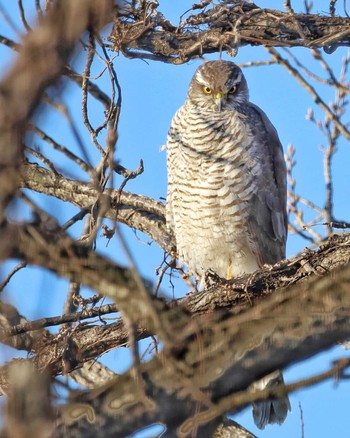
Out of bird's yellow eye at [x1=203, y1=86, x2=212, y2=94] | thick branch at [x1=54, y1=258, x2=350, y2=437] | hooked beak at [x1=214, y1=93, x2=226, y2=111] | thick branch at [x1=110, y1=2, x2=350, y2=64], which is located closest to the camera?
thick branch at [x1=54, y1=258, x2=350, y2=437]

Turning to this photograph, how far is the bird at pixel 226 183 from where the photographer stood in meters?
6.47

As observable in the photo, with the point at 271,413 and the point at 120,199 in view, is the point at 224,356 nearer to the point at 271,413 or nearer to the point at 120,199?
the point at 271,413

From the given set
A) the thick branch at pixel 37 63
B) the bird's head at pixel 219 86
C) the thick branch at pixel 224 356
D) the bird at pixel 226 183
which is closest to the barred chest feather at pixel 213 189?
the bird at pixel 226 183

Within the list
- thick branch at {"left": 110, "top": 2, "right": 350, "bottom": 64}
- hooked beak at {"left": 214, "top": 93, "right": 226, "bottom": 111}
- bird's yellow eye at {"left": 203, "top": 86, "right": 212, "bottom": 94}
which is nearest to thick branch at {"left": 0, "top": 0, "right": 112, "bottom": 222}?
thick branch at {"left": 110, "top": 2, "right": 350, "bottom": 64}

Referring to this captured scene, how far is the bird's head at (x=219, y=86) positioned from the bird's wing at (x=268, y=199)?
18 centimetres

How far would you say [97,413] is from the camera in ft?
7.41

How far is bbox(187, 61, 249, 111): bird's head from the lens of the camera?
6840 millimetres

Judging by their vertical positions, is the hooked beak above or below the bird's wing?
above

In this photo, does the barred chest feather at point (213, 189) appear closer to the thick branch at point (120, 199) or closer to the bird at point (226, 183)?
the bird at point (226, 183)

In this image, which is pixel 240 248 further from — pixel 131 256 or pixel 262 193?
pixel 131 256

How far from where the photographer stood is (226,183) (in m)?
6.41

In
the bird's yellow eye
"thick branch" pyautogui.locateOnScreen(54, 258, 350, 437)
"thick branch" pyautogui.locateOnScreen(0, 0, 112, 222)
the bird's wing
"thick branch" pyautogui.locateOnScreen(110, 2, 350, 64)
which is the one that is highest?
the bird's yellow eye

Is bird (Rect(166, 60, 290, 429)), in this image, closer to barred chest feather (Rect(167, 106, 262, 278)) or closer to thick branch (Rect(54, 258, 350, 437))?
barred chest feather (Rect(167, 106, 262, 278))

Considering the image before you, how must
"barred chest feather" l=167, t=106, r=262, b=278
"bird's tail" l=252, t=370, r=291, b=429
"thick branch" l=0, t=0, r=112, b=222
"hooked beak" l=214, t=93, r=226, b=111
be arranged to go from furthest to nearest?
"hooked beak" l=214, t=93, r=226, b=111
"barred chest feather" l=167, t=106, r=262, b=278
"bird's tail" l=252, t=370, r=291, b=429
"thick branch" l=0, t=0, r=112, b=222
